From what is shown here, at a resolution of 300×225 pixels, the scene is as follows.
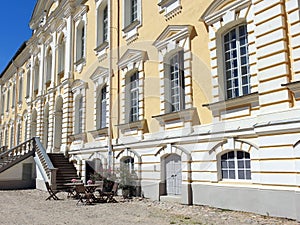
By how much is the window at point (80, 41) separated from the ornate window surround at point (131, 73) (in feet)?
17.0

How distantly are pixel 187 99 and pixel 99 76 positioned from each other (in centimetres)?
681

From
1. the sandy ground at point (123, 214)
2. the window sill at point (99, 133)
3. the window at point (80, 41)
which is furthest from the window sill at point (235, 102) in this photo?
the window at point (80, 41)

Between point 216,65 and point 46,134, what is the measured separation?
54.4 ft

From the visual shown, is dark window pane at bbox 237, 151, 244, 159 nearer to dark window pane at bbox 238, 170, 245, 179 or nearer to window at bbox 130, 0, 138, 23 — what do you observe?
dark window pane at bbox 238, 170, 245, 179

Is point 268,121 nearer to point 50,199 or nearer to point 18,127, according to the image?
point 50,199

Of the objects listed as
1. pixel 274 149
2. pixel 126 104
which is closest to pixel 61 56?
pixel 126 104

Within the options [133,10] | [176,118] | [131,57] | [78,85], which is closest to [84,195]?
[176,118]

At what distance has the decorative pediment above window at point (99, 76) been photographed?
53.4 feet

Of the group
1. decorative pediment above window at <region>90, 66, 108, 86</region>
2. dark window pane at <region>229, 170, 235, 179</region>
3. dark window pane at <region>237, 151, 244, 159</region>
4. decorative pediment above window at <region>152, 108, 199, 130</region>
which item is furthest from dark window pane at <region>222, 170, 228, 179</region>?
decorative pediment above window at <region>90, 66, 108, 86</region>

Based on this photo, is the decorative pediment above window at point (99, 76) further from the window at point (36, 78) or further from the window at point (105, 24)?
the window at point (36, 78)

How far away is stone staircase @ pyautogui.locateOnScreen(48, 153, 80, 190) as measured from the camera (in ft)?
55.6

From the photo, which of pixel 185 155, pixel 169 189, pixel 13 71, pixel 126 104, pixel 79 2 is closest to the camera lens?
pixel 185 155

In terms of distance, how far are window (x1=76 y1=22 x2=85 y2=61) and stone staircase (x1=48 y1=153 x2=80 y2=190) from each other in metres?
5.58

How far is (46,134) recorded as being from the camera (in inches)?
937
